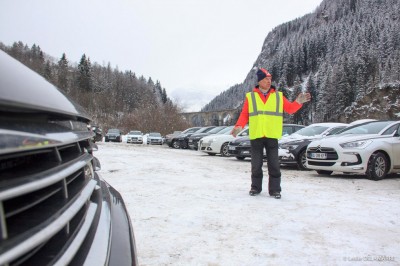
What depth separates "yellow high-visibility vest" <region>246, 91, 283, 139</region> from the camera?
5051mm

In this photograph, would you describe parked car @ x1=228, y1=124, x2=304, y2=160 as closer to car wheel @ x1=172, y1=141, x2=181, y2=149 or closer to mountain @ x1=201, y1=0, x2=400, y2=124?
car wheel @ x1=172, y1=141, x2=181, y2=149

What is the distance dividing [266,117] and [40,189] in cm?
435

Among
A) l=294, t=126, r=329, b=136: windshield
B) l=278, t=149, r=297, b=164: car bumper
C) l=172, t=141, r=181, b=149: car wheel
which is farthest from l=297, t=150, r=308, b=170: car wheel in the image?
l=172, t=141, r=181, b=149: car wheel

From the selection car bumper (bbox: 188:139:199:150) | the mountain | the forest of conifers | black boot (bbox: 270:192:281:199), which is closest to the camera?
black boot (bbox: 270:192:281:199)

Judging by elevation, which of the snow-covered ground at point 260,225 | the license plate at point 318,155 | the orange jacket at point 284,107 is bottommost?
the snow-covered ground at point 260,225

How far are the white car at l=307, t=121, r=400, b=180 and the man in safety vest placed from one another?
312cm

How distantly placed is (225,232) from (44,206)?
2.52m

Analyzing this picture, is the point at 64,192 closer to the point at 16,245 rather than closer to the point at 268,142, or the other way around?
the point at 16,245

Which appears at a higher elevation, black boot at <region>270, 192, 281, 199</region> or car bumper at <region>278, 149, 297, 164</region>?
car bumper at <region>278, 149, 297, 164</region>

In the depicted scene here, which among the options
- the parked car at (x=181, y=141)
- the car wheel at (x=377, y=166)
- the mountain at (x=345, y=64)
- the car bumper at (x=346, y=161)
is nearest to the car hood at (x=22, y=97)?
the car bumper at (x=346, y=161)

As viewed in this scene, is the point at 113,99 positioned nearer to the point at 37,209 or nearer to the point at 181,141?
the point at 181,141

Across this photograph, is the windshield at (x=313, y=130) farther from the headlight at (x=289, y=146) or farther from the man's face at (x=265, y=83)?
the man's face at (x=265, y=83)

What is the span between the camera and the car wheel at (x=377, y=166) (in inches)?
294

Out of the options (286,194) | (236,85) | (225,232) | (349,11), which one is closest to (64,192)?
(225,232)
